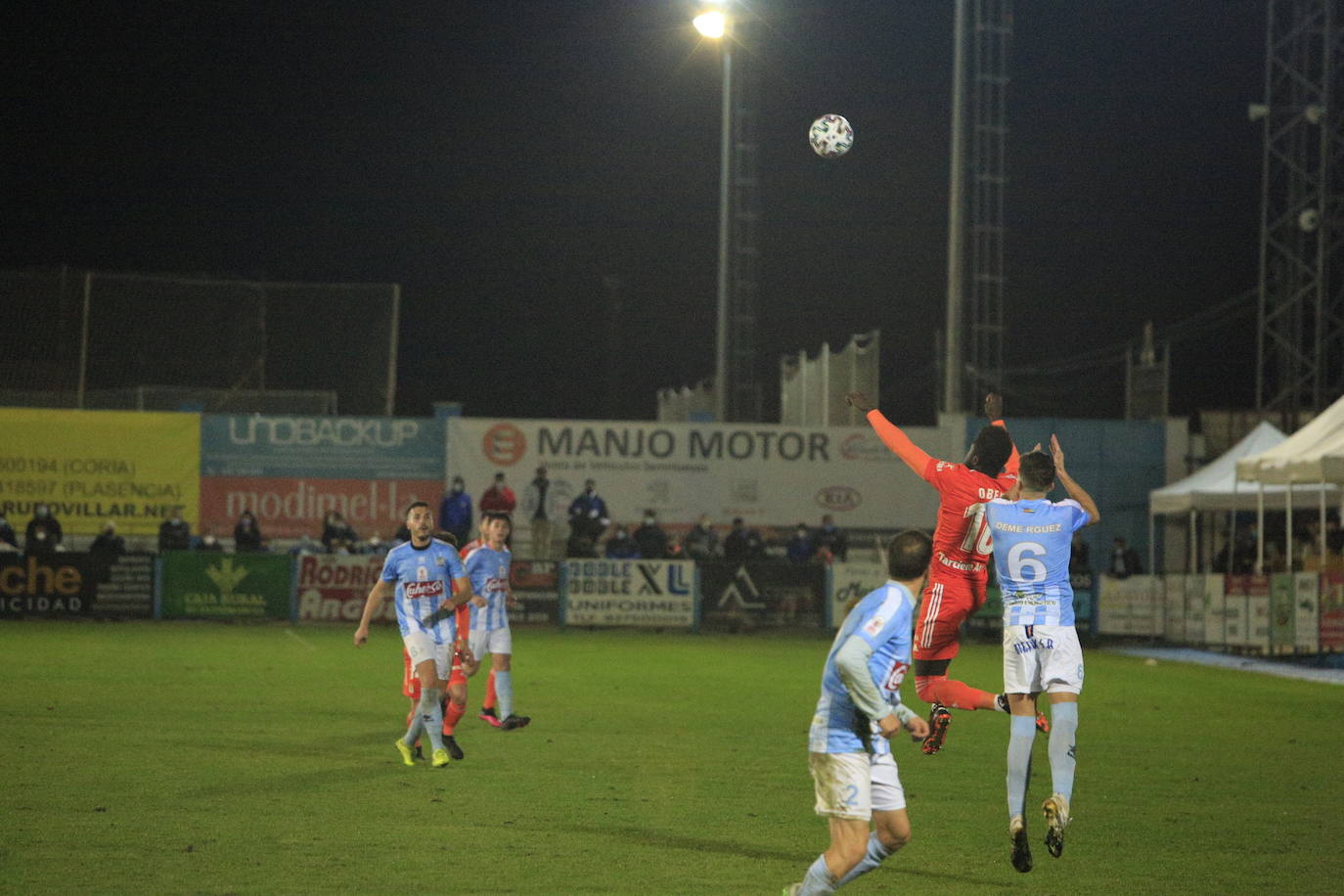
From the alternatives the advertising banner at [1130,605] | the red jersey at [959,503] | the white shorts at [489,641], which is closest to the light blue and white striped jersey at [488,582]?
the white shorts at [489,641]

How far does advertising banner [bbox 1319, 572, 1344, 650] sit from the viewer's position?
24344 millimetres

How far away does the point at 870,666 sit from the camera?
6.61 metres

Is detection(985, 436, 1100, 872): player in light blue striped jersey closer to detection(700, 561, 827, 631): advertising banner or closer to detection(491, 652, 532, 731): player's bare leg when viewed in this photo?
detection(491, 652, 532, 731): player's bare leg

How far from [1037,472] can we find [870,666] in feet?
8.08

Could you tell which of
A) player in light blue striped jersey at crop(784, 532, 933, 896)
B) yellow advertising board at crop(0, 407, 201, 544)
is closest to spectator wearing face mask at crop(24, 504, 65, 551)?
yellow advertising board at crop(0, 407, 201, 544)

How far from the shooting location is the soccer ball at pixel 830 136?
17078 mm

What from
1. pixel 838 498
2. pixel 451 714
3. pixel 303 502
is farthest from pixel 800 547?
pixel 451 714

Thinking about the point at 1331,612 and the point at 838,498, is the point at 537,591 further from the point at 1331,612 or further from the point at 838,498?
the point at 1331,612

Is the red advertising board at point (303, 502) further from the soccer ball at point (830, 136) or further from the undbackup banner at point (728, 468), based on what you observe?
the soccer ball at point (830, 136)

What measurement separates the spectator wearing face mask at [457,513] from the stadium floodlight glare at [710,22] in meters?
10.7

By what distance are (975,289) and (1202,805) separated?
2384 centimetres

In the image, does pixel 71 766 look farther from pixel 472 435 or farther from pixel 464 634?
pixel 472 435

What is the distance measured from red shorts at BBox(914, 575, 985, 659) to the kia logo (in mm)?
24833

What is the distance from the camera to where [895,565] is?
6734mm
